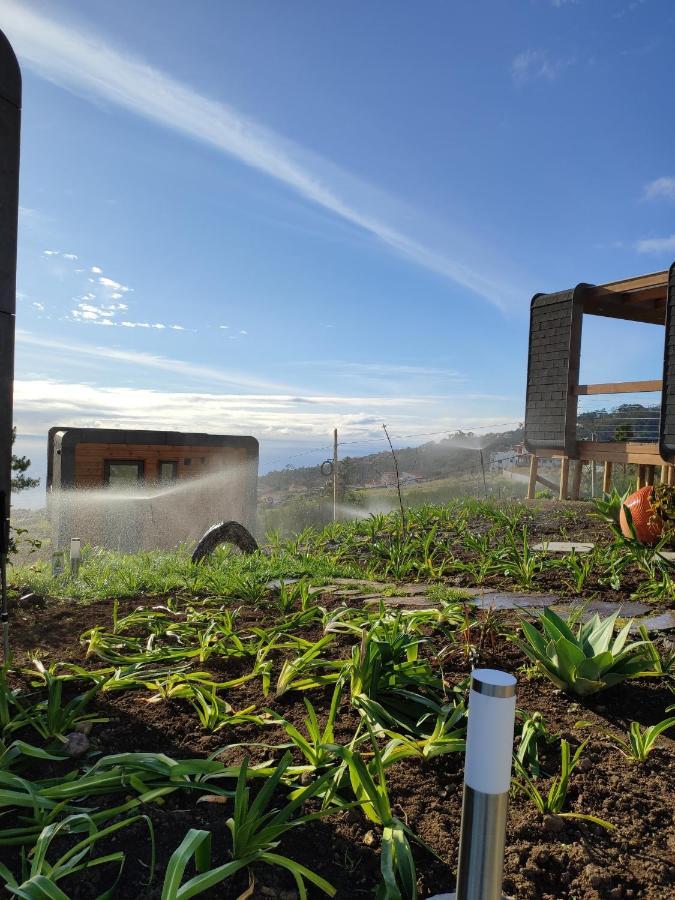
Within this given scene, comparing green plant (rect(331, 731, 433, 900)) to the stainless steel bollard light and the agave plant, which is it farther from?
the agave plant

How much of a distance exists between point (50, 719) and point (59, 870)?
640 mm

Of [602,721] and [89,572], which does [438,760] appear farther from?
[89,572]

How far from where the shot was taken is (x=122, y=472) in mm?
12852

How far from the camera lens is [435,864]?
126 centimetres

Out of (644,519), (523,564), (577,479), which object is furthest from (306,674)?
(577,479)

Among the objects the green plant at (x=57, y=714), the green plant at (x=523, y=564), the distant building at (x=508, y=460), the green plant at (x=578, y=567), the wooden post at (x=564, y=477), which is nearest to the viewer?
the green plant at (x=57, y=714)

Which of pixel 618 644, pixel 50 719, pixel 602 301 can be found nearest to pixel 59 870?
pixel 50 719

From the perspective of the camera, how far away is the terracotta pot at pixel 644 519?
4246mm

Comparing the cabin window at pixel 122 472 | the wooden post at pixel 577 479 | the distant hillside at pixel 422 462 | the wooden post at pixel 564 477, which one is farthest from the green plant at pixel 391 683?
the cabin window at pixel 122 472

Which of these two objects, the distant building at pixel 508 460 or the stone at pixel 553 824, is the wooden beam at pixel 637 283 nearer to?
the distant building at pixel 508 460

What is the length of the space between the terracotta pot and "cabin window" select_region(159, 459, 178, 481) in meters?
10.4

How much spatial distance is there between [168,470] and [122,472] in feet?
3.13

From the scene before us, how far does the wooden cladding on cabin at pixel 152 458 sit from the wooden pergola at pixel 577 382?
6772 millimetres

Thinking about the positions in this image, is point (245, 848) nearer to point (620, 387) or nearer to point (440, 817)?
point (440, 817)
